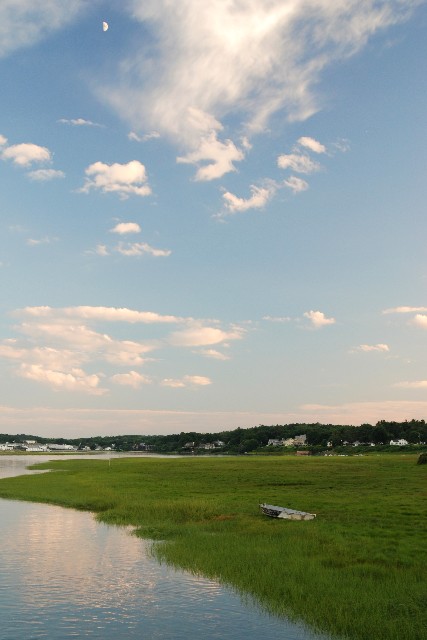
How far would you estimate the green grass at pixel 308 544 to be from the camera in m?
21.7

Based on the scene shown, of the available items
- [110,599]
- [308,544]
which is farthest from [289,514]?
[110,599]

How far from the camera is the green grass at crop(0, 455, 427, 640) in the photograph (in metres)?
21.7

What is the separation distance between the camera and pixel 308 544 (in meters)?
32.6

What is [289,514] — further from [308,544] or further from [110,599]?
[110,599]

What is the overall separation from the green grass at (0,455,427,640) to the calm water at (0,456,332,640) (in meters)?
1.56

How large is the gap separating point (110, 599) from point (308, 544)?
1294cm

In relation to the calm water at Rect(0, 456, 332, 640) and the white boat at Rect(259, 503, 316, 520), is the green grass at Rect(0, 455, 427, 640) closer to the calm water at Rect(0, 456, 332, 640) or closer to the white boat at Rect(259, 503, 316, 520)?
the white boat at Rect(259, 503, 316, 520)

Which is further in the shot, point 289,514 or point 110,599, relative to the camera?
point 289,514

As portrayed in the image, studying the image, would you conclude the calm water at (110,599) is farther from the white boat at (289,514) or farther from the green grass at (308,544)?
the white boat at (289,514)

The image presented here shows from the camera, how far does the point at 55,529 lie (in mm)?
42625

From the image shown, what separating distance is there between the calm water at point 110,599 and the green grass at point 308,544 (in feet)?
5.13

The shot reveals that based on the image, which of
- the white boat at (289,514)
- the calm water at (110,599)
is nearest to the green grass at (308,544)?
the white boat at (289,514)

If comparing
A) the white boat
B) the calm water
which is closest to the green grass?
the white boat

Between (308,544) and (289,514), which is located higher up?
(289,514)
